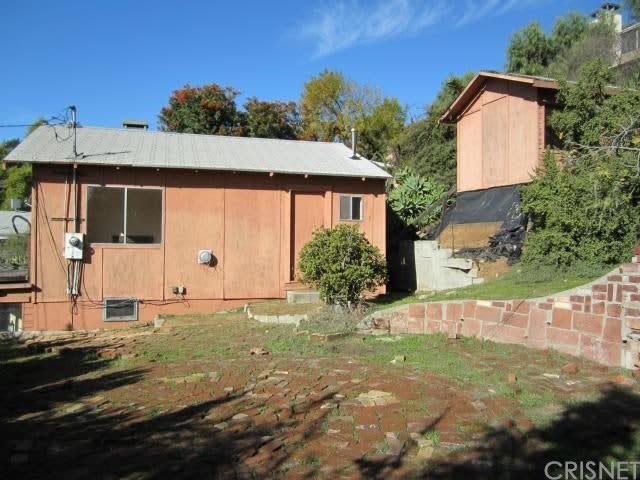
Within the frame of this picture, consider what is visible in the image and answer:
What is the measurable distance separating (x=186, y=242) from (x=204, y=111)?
66.7 ft

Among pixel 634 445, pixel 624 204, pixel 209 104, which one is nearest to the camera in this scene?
pixel 634 445

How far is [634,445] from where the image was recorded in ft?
13.0

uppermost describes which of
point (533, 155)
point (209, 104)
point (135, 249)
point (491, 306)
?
point (209, 104)

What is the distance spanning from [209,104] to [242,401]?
28236 mm

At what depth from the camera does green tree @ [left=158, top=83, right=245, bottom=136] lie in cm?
3167

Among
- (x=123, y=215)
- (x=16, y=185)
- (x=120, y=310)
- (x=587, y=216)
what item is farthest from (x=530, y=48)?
(x=16, y=185)

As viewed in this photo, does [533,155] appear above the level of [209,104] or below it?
below

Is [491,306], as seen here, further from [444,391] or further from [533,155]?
[533,155]

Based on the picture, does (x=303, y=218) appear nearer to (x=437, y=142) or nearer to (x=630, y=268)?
(x=630, y=268)

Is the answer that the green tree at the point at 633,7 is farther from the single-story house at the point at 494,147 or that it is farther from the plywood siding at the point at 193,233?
the plywood siding at the point at 193,233

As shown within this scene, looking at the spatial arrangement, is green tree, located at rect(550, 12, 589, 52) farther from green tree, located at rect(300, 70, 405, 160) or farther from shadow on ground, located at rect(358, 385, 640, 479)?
shadow on ground, located at rect(358, 385, 640, 479)

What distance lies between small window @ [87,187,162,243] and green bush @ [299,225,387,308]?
465 centimetres

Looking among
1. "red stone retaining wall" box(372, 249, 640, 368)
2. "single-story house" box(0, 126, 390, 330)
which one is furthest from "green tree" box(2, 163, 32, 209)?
"red stone retaining wall" box(372, 249, 640, 368)

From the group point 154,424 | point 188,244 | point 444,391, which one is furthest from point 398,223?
point 154,424
